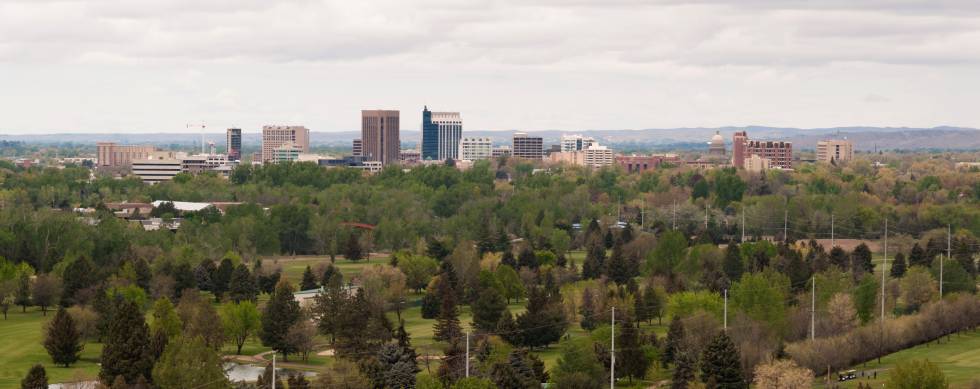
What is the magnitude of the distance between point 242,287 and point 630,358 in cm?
3444

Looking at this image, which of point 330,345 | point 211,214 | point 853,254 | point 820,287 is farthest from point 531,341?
point 211,214

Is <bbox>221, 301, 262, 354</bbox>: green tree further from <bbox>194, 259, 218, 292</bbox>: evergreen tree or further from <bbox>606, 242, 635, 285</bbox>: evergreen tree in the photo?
<bbox>606, 242, 635, 285</bbox>: evergreen tree

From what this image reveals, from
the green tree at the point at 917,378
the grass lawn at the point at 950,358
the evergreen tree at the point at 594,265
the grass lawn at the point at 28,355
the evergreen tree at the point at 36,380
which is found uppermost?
the green tree at the point at 917,378

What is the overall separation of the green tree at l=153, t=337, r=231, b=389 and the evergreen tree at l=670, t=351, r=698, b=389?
19020 mm

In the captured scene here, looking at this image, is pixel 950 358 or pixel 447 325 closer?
pixel 950 358

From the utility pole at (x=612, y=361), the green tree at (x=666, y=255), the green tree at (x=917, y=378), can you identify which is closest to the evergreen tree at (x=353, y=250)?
the green tree at (x=666, y=255)

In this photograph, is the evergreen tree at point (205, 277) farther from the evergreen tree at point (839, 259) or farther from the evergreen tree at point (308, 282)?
the evergreen tree at point (839, 259)

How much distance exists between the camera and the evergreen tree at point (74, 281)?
315 ft

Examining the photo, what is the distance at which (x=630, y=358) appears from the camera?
71.0 meters

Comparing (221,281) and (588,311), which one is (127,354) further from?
(221,281)

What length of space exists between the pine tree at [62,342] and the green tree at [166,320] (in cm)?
392

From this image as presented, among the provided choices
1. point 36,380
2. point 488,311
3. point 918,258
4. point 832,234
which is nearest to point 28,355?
point 36,380

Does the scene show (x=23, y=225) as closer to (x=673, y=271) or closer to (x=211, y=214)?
(x=211, y=214)

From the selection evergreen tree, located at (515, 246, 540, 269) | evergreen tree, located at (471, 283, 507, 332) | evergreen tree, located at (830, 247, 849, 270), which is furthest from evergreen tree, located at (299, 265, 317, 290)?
evergreen tree, located at (830, 247, 849, 270)
